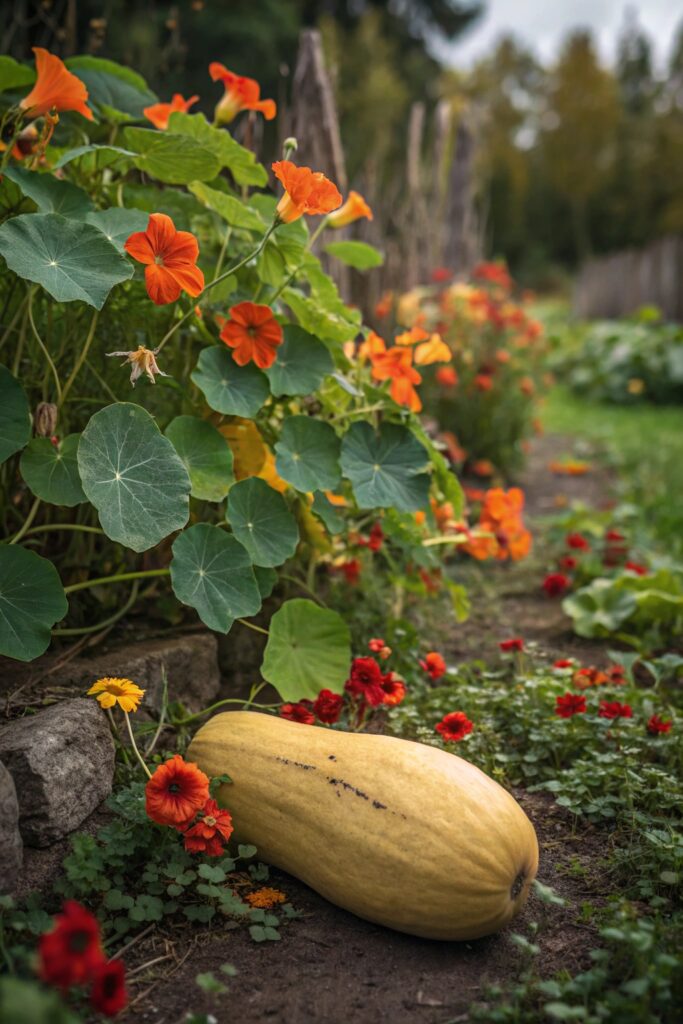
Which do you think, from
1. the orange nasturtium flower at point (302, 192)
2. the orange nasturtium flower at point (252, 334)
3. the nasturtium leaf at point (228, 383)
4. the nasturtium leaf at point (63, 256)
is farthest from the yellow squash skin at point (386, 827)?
the orange nasturtium flower at point (302, 192)

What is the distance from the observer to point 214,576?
5.56ft

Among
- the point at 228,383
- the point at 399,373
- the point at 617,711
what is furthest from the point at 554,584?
the point at 228,383

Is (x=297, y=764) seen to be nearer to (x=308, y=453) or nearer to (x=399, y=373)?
(x=308, y=453)

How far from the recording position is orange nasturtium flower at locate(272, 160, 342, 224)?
1.61 m

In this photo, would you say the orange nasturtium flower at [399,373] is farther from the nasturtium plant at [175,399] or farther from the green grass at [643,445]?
the green grass at [643,445]

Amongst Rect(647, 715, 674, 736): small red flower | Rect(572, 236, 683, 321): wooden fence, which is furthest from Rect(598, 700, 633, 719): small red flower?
Rect(572, 236, 683, 321): wooden fence

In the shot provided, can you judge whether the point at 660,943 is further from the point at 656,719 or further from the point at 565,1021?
the point at 656,719

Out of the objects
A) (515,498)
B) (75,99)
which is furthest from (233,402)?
(515,498)

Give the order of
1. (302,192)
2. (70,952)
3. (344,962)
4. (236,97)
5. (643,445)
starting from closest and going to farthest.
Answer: (70,952)
(344,962)
(302,192)
(236,97)
(643,445)

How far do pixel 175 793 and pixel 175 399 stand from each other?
3.33ft

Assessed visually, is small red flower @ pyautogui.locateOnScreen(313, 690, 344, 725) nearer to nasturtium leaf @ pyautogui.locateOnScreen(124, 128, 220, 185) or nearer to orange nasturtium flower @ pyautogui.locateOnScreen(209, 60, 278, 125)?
nasturtium leaf @ pyautogui.locateOnScreen(124, 128, 220, 185)

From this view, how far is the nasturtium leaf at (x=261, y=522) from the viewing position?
179cm

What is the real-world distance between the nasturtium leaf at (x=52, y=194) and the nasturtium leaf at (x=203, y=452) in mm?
483

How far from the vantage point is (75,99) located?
5.81ft
